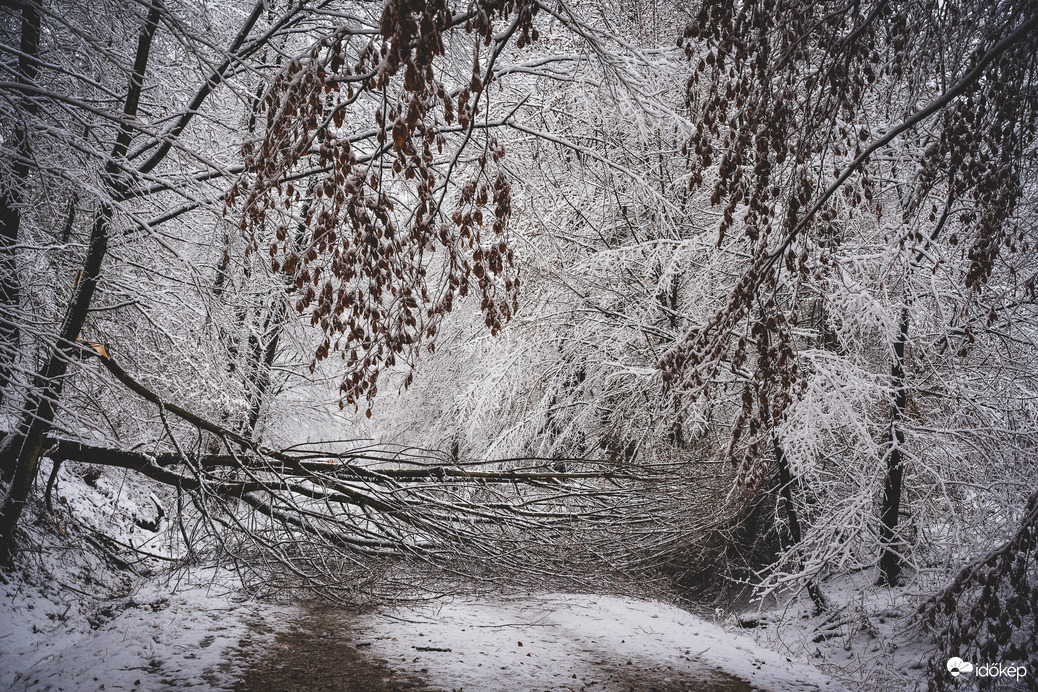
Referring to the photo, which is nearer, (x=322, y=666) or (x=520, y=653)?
(x=322, y=666)

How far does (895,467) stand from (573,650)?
4057mm

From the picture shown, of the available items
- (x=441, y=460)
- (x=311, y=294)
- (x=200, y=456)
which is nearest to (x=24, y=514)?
(x=200, y=456)

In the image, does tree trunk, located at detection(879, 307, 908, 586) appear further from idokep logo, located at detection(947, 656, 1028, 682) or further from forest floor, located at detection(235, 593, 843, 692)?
idokep logo, located at detection(947, 656, 1028, 682)

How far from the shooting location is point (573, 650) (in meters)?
5.84

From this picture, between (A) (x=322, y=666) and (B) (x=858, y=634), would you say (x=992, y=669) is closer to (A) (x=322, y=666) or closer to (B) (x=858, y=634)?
(B) (x=858, y=634)

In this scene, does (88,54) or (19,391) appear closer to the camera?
(19,391)

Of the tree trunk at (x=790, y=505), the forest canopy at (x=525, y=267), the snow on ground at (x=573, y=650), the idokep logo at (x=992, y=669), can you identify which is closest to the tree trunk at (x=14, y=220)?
the forest canopy at (x=525, y=267)

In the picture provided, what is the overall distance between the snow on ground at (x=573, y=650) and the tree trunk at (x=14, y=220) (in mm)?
3764

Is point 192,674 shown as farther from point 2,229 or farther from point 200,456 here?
point 2,229

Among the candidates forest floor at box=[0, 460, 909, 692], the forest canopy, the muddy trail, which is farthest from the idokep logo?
the muddy trail

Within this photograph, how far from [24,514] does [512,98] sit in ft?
20.0

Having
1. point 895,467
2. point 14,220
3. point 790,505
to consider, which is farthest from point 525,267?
point 14,220

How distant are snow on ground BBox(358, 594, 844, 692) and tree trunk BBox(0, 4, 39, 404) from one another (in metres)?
3.76

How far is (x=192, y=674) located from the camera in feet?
14.5
